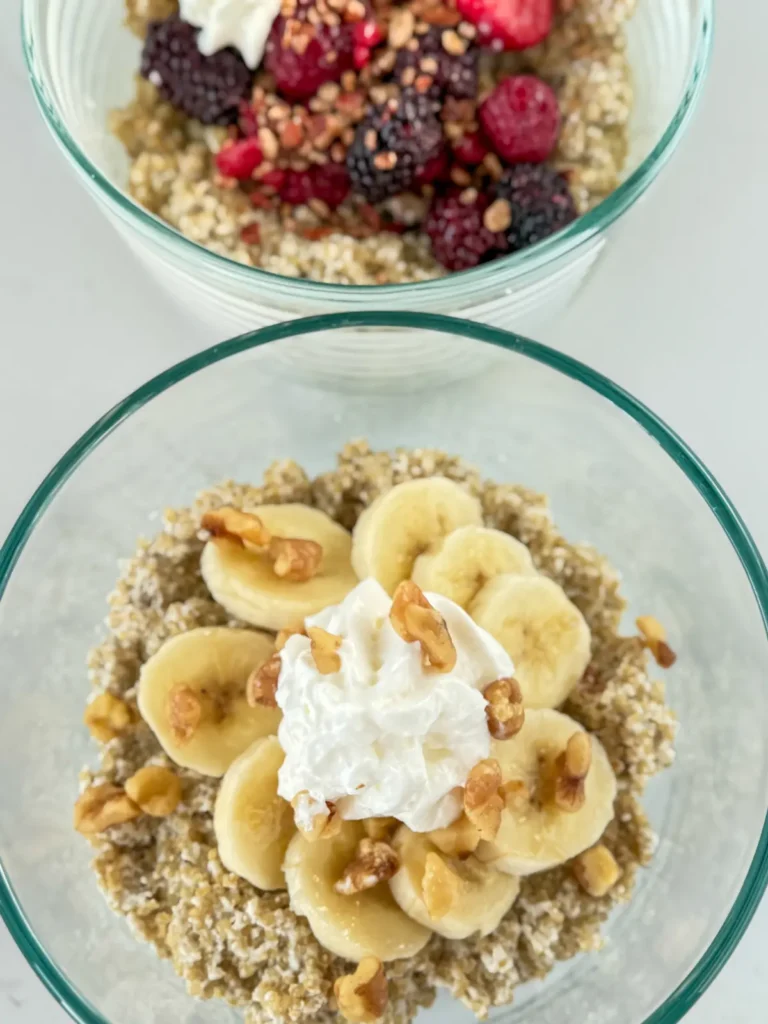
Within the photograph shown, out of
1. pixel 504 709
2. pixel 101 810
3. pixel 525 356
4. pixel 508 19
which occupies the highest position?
pixel 508 19

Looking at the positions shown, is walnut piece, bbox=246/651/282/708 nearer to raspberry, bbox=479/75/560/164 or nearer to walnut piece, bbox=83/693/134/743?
walnut piece, bbox=83/693/134/743

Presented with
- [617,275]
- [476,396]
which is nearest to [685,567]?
[476,396]

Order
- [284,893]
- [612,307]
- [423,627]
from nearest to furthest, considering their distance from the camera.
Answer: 1. [423,627]
2. [284,893]
3. [612,307]

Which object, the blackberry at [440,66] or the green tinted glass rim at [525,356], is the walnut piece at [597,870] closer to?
the green tinted glass rim at [525,356]

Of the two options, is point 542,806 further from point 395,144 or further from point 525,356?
point 395,144

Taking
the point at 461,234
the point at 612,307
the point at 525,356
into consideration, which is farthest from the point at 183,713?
the point at 612,307

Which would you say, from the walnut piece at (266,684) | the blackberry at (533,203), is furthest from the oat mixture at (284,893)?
the blackberry at (533,203)
